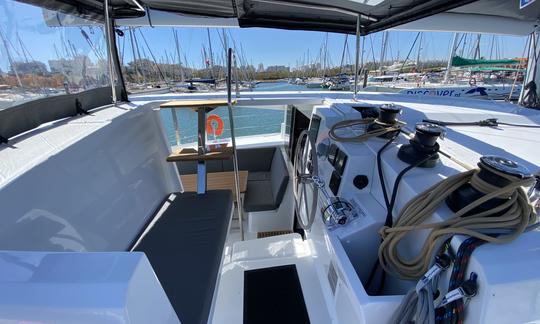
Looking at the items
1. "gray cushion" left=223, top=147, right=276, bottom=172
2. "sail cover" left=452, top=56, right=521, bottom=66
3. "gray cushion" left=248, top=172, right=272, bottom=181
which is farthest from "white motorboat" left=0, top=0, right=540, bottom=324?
"sail cover" left=452, top=56, right=521, bottom=66

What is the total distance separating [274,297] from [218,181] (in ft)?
5.43

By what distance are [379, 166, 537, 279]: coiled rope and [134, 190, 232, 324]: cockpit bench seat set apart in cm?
73

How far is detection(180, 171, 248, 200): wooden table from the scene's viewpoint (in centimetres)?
270

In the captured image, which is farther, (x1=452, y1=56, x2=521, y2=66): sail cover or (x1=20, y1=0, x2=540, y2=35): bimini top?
(x1=452, y1=56, x2=521, y2=66): sail cover

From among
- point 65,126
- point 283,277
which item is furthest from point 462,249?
point 65,126

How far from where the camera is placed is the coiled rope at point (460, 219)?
619 mm

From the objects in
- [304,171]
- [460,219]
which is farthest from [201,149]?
[460,219]

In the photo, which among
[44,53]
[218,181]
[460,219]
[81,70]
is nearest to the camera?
[460,219]

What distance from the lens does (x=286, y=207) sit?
8.10ft

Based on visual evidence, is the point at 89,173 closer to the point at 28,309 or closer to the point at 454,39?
the point at 28,309

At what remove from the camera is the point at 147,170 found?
1.83 m

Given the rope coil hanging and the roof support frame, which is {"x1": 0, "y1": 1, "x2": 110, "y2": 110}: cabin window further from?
the roof support frame

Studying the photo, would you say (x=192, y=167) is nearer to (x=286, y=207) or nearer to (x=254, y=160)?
(x=254, y=160)

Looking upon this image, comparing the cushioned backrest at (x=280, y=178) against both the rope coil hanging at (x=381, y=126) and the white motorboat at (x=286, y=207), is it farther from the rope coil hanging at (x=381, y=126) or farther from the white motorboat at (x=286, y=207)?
the rope coil hanging at (x=381, y=126)
